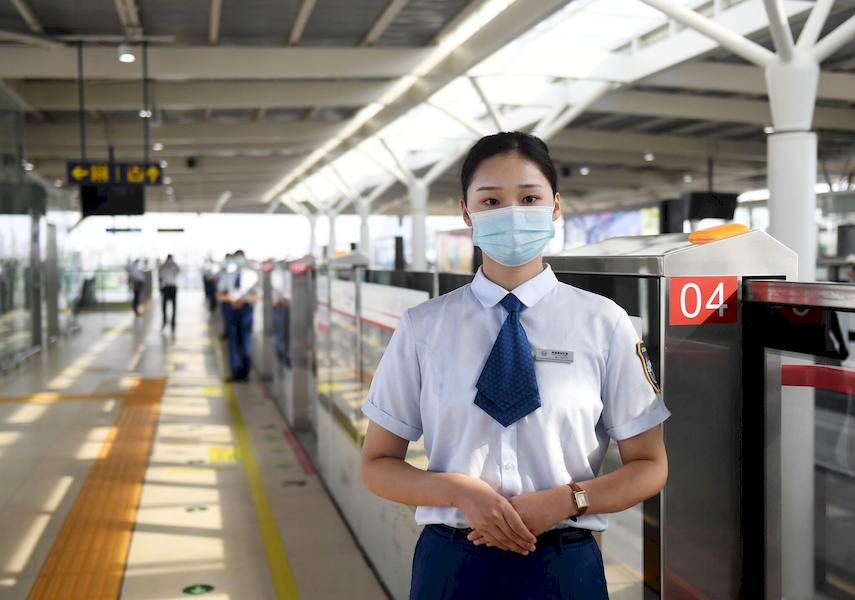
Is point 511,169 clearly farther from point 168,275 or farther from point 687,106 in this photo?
point 168,275

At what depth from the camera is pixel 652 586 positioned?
2123 millimetres

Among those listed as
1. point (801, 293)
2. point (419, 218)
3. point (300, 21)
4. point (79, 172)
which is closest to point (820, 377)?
point (801, 293)

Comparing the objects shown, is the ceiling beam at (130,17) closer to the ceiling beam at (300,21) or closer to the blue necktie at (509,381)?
the ceiling beam at (300,21)

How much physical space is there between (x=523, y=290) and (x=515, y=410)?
0.25 metres

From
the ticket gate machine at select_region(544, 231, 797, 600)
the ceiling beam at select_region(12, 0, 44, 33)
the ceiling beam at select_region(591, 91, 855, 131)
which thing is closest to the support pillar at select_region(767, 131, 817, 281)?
the ticket gate machine at select_region(544, 231, 797, 600)

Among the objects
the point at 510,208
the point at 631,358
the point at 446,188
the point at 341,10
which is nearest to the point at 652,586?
the point at 631,358

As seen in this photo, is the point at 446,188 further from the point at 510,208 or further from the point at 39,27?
the point at 510,208

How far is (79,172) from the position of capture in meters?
13.8

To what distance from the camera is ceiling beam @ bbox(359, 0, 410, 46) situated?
10672mm

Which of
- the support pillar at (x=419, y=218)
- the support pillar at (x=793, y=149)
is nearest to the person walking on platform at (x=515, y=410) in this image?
the support pillar at (x=793, y=149)

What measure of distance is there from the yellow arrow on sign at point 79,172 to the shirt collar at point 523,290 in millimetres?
13346

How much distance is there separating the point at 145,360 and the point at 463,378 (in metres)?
13.3

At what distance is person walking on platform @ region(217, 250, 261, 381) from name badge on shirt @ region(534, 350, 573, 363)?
10000mm

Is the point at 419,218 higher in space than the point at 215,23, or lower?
lower
